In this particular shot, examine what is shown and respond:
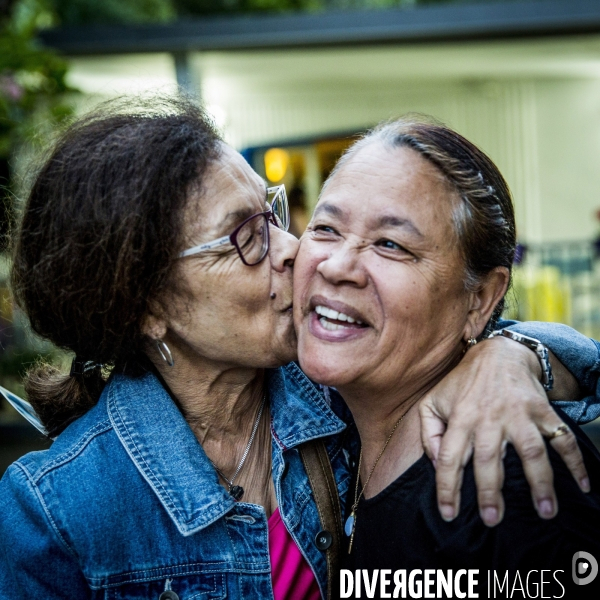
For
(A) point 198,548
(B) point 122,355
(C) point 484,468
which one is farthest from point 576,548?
(B) point 122,355

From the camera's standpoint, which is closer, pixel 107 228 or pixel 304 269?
pixel 107 228

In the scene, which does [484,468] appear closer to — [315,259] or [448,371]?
[448,371]

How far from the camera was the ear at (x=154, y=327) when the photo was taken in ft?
7.34

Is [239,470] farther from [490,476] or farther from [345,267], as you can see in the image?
[490,476]

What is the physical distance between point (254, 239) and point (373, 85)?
37.2 ft

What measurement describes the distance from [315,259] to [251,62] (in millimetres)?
8547

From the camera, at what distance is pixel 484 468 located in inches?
67.8

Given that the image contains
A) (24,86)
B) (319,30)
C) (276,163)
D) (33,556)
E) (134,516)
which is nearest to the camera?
(33,556)

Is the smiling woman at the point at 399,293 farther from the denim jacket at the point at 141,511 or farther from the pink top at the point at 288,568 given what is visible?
the denim jacket at the point at 141,511

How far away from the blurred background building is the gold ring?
3.60m

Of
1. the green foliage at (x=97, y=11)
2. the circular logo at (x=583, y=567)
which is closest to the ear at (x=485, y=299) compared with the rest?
the circular logo at (x=583, y=567)

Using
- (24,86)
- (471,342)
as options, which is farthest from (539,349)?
(24,86)

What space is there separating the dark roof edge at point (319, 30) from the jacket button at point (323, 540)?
7.85 m

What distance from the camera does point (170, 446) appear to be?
2.15m
